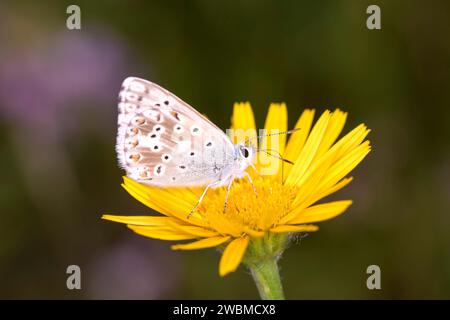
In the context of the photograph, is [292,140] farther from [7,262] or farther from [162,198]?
[7,262]

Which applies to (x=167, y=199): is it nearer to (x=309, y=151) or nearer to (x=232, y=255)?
(x=309, y=151)

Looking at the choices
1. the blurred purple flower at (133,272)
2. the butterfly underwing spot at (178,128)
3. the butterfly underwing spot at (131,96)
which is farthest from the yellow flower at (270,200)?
the blurred purple flower at (133,272)

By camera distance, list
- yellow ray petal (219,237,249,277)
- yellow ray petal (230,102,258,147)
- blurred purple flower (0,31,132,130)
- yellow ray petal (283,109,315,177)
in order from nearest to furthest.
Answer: yellow ray petal (219,237,249,277) < yellow ray petal (283,109,315,177) < yellow ray petal (230,102,258,147) < blurred purple flower (0,31,132,130)

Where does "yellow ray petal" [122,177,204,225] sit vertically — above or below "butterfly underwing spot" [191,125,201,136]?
below

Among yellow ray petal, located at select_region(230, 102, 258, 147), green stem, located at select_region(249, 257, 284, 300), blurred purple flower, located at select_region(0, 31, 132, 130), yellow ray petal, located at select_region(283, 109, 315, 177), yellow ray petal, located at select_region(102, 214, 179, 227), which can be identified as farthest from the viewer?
blurred purple flower, located at select_region(0, 31, 132, 130)

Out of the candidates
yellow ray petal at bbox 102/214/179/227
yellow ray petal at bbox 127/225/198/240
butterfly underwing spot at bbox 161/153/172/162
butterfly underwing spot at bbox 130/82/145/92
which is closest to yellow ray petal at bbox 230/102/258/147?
butterfly underwing spot at bbox 161/153/172/162

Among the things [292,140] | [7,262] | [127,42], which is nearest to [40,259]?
[7,262]

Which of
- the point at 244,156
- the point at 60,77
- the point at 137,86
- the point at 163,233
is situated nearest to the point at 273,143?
the point at 244,156

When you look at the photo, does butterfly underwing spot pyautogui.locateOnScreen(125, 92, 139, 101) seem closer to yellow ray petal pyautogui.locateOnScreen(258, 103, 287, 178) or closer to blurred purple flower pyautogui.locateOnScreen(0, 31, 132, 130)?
yellow ray petal pyautogui.locateOnScreen(258, 103, 287, 178)

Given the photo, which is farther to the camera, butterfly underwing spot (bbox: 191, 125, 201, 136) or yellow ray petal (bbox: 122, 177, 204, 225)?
butterfly underwing spot (bbox: 191, 125, 201, 136)
